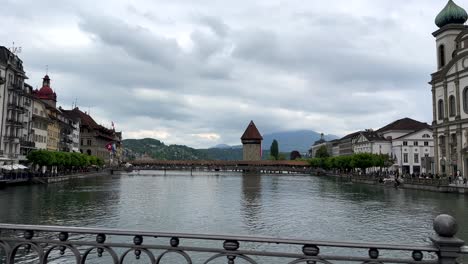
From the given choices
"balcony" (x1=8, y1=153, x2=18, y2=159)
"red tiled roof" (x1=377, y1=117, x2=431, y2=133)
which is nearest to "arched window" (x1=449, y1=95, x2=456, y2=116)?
"red tiled roof" (x1=377, y1=117, x2=431, y2=133)

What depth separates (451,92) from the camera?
6675 centimetres

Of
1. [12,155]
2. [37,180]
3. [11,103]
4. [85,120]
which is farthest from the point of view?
[85,120]

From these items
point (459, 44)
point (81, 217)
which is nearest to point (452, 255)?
point (81, 217)

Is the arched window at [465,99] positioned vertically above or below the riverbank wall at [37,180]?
above

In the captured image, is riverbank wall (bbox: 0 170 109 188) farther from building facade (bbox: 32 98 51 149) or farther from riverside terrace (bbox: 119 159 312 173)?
riverside terrace (bbox: 119 159 312 173)

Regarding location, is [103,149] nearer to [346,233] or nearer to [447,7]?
[447,7]

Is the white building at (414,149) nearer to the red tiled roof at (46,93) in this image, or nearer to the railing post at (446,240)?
the red tiled roof at (46,93)

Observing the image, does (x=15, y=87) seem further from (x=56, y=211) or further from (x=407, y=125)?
(x=407, y=125)

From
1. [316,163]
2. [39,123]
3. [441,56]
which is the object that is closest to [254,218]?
[441,56]

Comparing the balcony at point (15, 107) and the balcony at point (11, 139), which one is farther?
the balcony at point (15, 107)

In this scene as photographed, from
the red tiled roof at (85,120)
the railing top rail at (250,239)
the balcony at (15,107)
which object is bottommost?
the railing top rail at (250,239)

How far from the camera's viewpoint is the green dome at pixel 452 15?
69.5m

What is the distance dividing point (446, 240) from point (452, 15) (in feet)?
248

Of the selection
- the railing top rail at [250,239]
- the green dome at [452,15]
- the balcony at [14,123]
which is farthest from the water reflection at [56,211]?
the green dome at [452,15]
